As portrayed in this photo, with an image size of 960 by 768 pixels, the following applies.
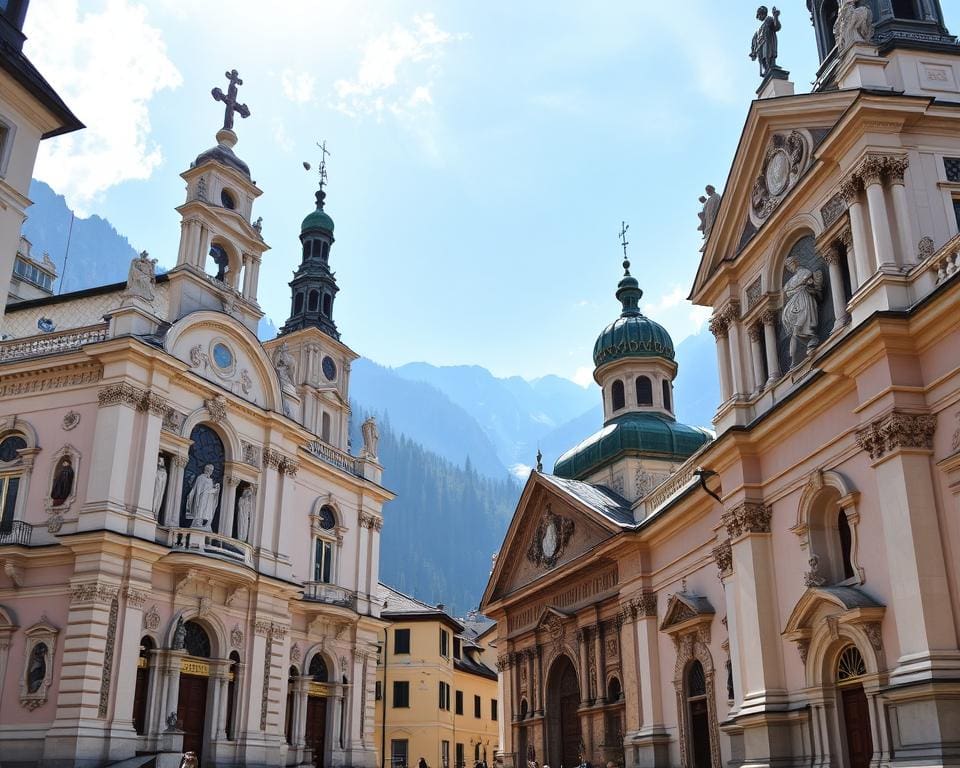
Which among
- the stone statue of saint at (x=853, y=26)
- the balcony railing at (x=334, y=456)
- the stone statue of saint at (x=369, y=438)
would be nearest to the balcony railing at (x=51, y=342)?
the balcony railing at (x=334, y=456)

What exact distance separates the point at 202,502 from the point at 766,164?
19762 millimetres

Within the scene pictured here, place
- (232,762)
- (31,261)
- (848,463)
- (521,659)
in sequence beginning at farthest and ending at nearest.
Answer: (31,261) → (521,659) → (232,762) → (848,463)

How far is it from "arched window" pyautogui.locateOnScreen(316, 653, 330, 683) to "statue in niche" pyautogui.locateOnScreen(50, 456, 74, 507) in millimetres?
11923

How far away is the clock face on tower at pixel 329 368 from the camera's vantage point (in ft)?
141

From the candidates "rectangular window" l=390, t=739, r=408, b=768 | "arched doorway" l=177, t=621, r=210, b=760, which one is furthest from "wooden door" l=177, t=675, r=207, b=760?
"rectangular window" l=390, t=739, r=408, b=768

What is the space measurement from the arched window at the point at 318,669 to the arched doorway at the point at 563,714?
8.51 m

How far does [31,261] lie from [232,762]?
85.1 feet

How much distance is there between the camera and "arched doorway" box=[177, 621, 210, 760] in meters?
29.9

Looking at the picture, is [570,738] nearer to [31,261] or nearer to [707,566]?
[707,566]

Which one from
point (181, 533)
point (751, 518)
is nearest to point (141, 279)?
point (181, 533)

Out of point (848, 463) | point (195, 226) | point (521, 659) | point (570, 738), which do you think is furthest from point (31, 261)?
point (848, 463)

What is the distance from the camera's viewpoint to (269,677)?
108 ft

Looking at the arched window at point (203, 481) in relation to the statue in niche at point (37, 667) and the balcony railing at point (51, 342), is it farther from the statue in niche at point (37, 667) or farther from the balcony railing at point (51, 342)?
the statue in niche at point (37, 667)

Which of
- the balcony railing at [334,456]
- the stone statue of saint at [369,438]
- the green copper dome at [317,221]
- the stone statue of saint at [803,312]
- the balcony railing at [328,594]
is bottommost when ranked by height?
the balcony railing at [328,594]
